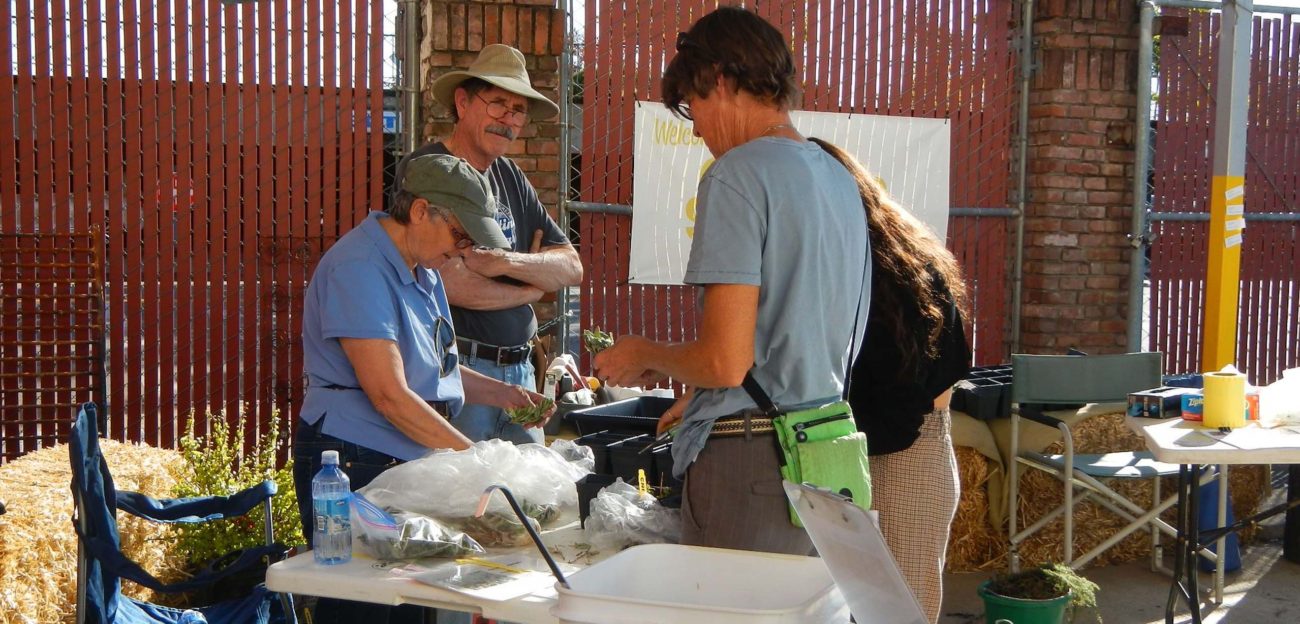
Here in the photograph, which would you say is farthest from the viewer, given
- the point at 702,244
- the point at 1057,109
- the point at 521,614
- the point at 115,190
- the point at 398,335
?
the point at 1057,109

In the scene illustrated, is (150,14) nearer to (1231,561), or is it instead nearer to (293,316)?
(293,316)

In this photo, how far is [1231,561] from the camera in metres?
5.82

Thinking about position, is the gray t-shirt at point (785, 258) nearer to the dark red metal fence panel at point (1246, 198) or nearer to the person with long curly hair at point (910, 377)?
the person with long curly hair at point (910, 377)

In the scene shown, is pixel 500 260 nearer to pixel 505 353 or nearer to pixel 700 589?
pixel 505 353

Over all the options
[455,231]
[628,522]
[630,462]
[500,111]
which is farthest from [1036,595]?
[455,231]

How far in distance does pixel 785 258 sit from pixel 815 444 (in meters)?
0.37

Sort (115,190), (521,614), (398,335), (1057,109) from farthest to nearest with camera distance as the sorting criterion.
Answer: (1057,109) → (115,190) → (398,335) → (521,614)

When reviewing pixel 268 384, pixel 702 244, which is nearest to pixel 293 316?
pixel 268 384

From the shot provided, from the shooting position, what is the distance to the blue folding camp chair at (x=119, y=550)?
3.04m

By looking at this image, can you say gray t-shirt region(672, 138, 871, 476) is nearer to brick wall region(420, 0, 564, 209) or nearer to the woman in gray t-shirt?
the woman in gray t-shirt

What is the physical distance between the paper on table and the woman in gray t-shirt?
0.33 meters

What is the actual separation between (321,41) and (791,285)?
13.8ft

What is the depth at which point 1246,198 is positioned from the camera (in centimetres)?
770

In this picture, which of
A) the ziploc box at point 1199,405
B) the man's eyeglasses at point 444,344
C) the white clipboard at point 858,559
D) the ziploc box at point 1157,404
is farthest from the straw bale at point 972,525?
the white clipboard at point 858,559
